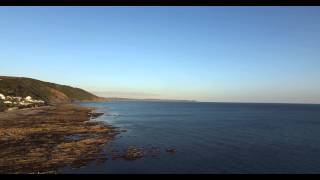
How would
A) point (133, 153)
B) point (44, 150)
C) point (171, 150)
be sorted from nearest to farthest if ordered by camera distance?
point (44, 150), point (133, 153), point (171, 150)

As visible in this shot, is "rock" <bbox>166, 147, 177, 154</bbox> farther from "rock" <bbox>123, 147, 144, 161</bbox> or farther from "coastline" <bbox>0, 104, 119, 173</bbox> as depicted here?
"coastline" <bbox>0, 104, 119, 173</bbox>

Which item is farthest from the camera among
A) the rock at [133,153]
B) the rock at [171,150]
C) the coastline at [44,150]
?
the rock at [171,150]

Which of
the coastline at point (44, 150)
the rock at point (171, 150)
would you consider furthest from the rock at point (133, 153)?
the rock at point (171, 150)

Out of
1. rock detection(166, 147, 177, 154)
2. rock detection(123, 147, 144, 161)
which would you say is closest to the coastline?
rock detection(123, 147, 144, 161)

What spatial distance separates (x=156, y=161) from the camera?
32.9 metres

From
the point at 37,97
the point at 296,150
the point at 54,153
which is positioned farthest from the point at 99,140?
the point at 37,97

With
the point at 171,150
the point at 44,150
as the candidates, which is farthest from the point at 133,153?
the point at 44,150

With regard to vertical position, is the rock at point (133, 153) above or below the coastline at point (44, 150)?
below

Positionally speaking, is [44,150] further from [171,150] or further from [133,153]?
[171,150]

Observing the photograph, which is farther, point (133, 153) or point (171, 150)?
point (171, 150)

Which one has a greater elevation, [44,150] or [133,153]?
[44,150]

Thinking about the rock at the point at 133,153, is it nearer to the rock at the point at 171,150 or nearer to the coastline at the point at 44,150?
the coastline at the point at 44,150

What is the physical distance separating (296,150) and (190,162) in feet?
59.4
